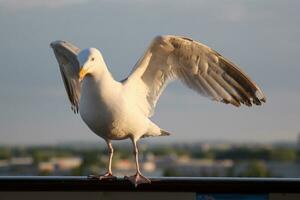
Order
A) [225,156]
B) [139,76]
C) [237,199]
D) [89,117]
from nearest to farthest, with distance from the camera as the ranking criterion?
[237,199], [89,117], [139,76], [225,156]

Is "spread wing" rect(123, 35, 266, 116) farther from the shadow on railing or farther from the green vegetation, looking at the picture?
the green vegetation

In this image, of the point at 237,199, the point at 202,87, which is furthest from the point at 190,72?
the point at 237,199

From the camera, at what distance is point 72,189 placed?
412 centimetres

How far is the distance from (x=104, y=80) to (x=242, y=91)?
942 millimetres

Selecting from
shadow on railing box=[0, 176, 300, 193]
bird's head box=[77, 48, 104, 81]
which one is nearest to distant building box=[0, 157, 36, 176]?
bird's head box=[77, 48, 104, 81]

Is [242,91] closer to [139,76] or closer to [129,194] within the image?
[139,76]

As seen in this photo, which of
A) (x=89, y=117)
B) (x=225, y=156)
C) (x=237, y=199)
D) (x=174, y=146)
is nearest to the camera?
(x=237, y=199)

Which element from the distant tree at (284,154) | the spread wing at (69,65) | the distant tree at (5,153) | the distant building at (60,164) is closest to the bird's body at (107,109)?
the spread wing at (69,65)

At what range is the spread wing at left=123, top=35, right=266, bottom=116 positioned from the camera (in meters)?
5.15

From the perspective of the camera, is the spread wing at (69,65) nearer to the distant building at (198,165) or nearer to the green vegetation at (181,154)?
the green vegetation at (181,154)

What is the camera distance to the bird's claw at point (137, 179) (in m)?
4.18

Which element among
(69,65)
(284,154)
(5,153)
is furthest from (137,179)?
(5,153)

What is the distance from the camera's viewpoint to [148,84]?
530 cm

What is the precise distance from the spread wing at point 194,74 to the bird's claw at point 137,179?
27.8 inches
